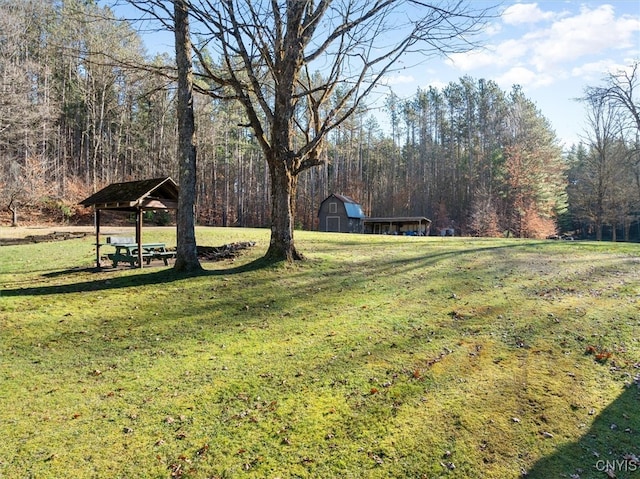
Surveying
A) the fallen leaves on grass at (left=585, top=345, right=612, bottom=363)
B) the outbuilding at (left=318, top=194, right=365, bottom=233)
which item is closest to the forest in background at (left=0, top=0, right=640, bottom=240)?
the outbuilding at (left=318, top=194, right=365, bottom=233)

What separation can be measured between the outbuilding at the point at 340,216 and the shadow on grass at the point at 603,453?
3491 cm

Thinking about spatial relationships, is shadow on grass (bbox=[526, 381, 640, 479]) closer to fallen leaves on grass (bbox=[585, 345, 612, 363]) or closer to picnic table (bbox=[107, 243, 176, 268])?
fallen leaves on grass (bbox=[585, 345, 612, 363])

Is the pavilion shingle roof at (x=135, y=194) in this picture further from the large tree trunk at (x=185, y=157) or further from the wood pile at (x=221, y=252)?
the wood pile at (x=221, y=252)

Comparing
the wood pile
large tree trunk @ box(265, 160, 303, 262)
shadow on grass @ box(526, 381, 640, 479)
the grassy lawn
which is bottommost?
shadow on grass @ box(526, 381, 640, 479)

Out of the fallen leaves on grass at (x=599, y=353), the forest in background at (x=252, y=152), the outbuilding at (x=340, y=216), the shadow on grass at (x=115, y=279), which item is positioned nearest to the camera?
the fallen leaves on grass at (x=599, y=353)

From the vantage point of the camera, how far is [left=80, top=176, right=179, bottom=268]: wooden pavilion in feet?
31.7

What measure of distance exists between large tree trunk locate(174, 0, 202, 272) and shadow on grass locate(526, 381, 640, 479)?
8148 millimetres

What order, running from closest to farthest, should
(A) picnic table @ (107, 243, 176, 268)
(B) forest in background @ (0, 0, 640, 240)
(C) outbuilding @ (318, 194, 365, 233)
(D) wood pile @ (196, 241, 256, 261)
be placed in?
1. (A) picnic table @ (107, 243, 176, 268)
2. (D) wood pile @ (196, 241, 256, 261)
3. (B) forest in background @ (0, 0, 640, 240)
4. (C) outbuilding @ (318, 194, 365, 233)

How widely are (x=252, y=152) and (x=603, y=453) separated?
153ft

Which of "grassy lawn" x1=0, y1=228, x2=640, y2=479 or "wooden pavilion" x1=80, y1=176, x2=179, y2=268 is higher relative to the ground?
"wooden pavilion" x1=80, y1=176, x2=179, y2=268

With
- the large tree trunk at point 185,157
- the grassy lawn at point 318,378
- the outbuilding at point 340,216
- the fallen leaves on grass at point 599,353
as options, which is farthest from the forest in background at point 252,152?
the fallen leaves on grass at point 599,353

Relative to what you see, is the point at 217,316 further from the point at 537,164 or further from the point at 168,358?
the point at 537,164

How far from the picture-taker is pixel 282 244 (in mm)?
9969

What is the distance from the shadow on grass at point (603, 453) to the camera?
10.5 feet
